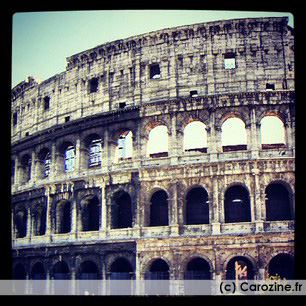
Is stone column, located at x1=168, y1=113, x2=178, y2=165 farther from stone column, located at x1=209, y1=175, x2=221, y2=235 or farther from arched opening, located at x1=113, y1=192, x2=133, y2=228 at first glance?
arched opening, located at x1=113, y1=192, x2=133, y2=228

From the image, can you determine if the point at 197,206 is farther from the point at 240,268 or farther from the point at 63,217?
the point at 63,217

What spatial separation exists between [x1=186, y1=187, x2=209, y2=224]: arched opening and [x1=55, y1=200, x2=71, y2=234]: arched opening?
692 centimetres

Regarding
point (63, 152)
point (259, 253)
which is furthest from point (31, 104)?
point (259, 253)

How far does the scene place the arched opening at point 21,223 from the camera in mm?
24875

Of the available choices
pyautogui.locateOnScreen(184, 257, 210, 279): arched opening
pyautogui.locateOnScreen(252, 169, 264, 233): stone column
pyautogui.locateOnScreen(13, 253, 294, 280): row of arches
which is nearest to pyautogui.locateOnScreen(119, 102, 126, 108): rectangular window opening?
pyautogui.locateOnScreen(252, 169, 264, 233): stone column

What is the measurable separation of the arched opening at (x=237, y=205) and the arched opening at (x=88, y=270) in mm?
7103

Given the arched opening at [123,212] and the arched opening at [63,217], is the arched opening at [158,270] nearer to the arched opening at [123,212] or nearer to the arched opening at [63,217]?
the arched opening at [123,212]

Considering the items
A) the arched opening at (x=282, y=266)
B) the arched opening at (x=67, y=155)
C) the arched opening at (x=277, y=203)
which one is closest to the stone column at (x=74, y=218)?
the arched opening at (x=67, y=155)

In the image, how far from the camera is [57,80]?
79.0ft

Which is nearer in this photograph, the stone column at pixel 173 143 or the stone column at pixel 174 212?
the stone column at pixel 174 212
